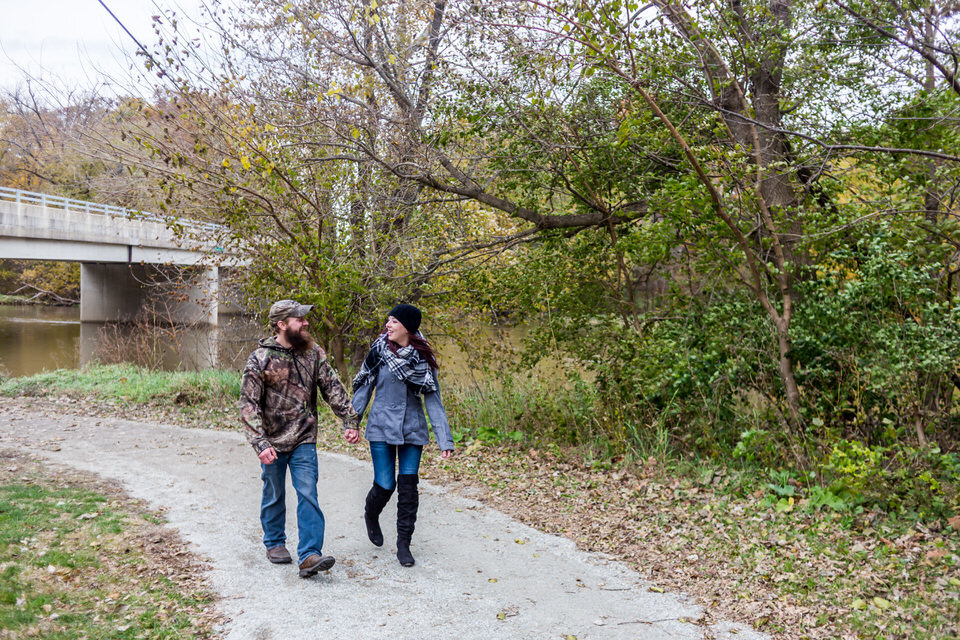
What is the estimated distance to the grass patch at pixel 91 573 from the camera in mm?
4117

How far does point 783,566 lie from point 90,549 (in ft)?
16.2

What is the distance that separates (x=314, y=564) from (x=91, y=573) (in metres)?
1.50

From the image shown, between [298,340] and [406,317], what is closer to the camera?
[298,340]

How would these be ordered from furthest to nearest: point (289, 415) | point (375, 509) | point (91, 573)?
point (375, 509), point (289, 415), point (91, 573)

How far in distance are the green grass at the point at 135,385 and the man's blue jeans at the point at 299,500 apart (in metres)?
7.90

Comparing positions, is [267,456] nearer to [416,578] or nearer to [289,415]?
[289,415]

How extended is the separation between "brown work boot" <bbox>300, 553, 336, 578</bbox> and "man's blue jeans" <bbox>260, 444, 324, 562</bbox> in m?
0.06

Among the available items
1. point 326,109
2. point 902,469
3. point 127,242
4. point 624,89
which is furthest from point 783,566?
point 127,242

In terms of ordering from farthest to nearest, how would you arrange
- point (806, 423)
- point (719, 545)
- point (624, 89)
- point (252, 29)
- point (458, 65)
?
point (252, 29) → point (458, 65) → point (624, 89) → point (806, 423) → point (719, 545)

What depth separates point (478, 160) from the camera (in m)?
10.5

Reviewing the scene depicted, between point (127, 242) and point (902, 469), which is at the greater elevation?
point (127, 242)

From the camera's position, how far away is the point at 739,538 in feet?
18.8

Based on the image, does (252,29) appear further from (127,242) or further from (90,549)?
(127,242)

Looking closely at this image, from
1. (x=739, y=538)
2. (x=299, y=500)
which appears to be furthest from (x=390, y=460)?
(x=739, y=538)
